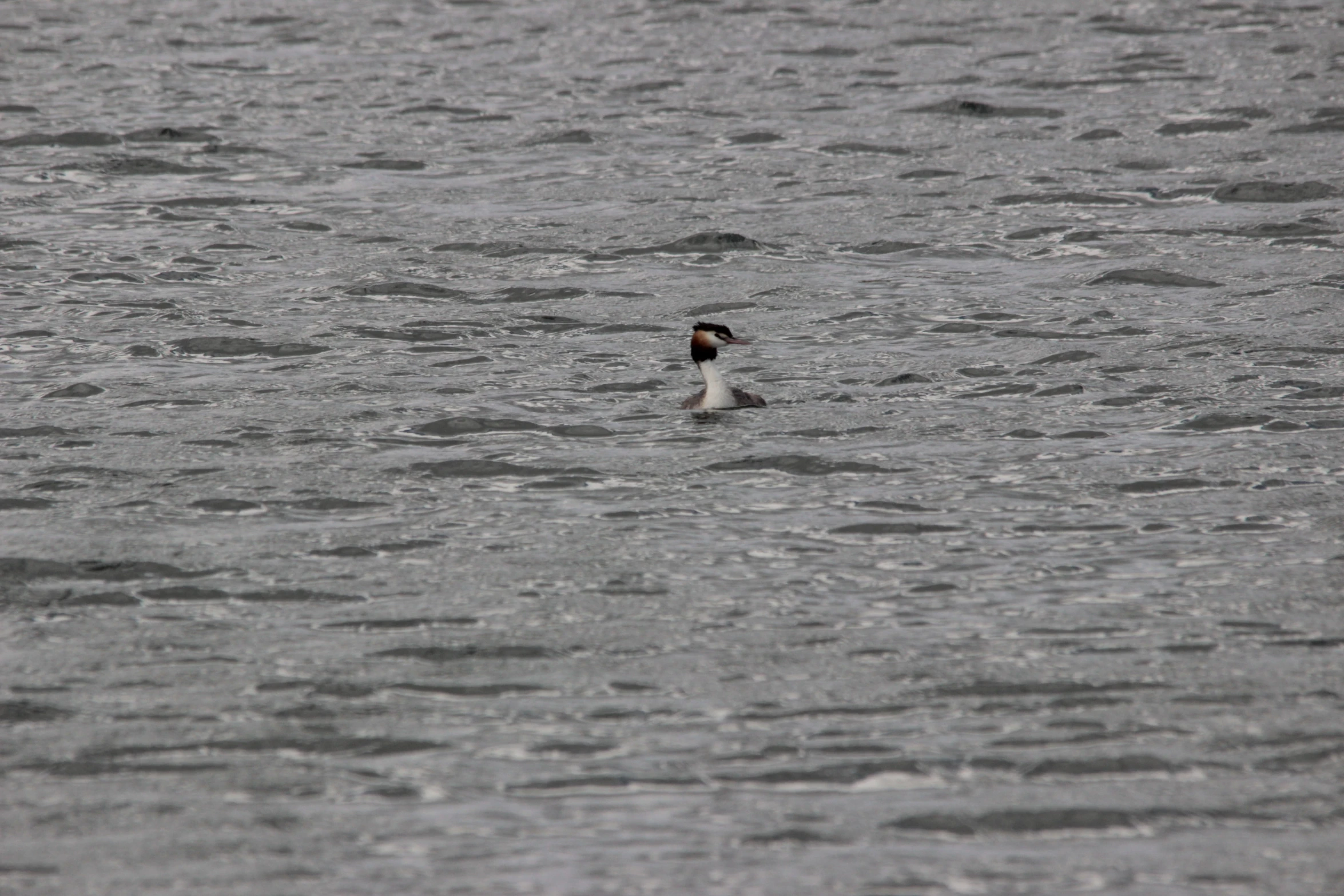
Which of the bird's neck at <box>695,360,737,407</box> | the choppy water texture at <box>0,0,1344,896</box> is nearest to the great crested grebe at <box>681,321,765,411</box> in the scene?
the bird's neck at <box>695,360,737,407</box>

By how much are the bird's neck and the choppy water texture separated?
1.16 ft

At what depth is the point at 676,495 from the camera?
12.0 m

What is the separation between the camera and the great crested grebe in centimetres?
1380

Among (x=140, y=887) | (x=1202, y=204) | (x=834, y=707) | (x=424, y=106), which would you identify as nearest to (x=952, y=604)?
(x=834, y=707)

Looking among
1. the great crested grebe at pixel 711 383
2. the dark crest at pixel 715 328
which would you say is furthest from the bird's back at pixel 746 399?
the dark crest at pixel 715 328

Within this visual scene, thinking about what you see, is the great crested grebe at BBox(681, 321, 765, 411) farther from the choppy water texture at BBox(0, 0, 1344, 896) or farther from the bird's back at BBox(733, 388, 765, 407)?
the choppy water texture at BBox(0, 0, 1344, 896)

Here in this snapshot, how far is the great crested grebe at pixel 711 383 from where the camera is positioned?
13797 mm

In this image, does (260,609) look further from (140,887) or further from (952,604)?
→ (952,604)

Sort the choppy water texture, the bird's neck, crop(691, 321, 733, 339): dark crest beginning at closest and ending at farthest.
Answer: the choppy water texture → the bird's neck → crop(691, 321, 733, 339): dark crest

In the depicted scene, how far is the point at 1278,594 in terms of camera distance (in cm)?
1006

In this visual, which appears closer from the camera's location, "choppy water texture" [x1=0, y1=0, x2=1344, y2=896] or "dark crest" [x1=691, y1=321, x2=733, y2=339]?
"choppy water texture" [x1=0, y1=0, x2=1344, y2=896]

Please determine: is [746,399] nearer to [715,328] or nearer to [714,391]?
[714,391]

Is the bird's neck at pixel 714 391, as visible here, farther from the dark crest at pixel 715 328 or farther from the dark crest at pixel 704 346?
the dark crest at pixel 715 328

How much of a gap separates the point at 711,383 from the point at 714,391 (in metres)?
0.07
